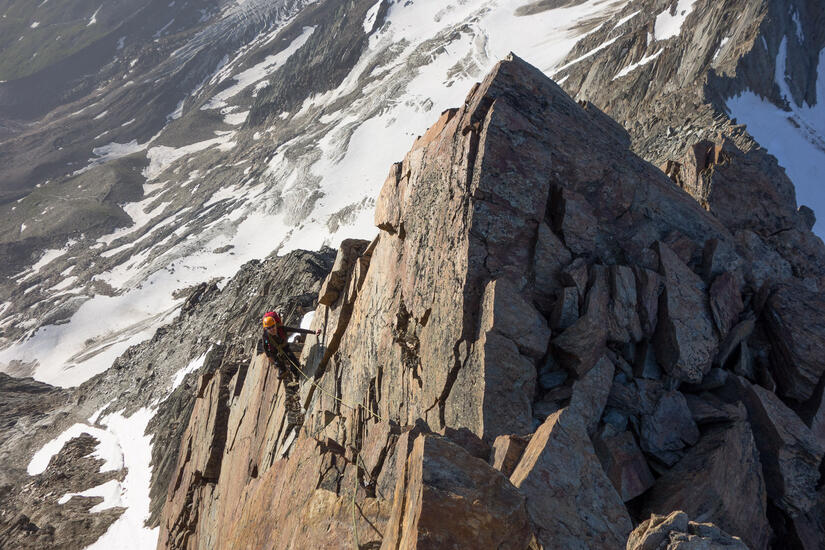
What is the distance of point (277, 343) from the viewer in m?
15.9

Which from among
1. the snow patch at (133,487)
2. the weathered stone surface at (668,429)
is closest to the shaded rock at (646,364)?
the weathered stone surface at (668,429)

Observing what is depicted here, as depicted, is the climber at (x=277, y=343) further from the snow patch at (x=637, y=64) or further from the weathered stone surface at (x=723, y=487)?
the snow patch at (x=637, y=64)

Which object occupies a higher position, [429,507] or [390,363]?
[429,507]

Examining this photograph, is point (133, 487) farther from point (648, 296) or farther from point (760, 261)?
point (760, 261)

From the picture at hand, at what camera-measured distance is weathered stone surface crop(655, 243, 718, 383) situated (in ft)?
31.9

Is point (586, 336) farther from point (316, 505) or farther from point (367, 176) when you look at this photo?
point (367, 176)

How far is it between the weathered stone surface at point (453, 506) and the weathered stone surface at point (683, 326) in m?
5.85

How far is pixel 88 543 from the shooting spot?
84.0ft

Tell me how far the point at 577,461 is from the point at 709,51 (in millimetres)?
49355

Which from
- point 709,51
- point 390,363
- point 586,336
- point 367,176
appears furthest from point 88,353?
point 709,51

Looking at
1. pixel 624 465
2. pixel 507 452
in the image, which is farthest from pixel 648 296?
pixel 507 452

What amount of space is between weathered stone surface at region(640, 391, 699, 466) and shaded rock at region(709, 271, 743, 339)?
7.88ft

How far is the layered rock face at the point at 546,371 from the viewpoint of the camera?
6.75 m

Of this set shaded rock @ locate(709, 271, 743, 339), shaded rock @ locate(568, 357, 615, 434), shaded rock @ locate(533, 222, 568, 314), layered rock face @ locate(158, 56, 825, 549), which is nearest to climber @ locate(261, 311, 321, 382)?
layered rock face @ locate(158, 56, 825, 549)
